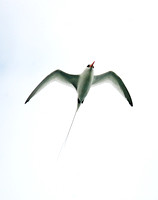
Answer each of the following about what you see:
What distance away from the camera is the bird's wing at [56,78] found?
16.4 metres

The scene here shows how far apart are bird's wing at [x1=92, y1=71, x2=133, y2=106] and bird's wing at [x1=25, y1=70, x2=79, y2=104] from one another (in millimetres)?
1377

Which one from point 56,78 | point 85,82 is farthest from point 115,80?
point 56,78

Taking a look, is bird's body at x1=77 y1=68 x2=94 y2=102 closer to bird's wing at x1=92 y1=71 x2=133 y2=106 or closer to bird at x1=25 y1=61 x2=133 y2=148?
bird at x1=25 y1=61 x2=133 y2=148

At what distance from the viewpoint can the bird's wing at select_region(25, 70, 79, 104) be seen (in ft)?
53.8

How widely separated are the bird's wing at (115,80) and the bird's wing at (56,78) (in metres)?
1.38

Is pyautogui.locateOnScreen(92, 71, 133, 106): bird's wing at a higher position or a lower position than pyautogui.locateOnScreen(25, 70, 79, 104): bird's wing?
higher

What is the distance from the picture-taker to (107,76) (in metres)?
16.5

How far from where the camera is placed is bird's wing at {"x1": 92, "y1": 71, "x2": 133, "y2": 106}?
16359mm

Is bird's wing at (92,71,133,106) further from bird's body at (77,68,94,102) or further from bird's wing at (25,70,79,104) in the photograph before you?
bird's wing at (25,70,79,104)

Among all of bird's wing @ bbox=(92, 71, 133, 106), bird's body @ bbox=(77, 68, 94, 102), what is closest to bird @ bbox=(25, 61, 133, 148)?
bird's wing @ bbox=(92, 71, 133, 106)

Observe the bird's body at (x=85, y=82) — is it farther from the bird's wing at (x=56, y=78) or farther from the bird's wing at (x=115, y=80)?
the bird's wing at (x=115, y=80)

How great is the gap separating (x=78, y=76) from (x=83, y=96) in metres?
1.28

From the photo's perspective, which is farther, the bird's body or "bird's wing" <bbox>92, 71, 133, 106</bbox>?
"bird's wing" <bbox>92, 71, 133, 106</bbox>

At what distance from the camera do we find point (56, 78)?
16.7 m
